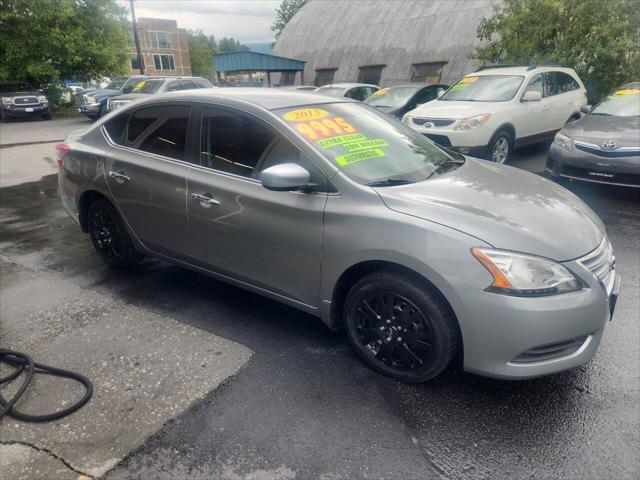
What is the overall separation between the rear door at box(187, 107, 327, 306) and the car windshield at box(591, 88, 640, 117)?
20.1 ft

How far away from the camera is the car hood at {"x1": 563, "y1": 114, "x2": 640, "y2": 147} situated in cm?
581

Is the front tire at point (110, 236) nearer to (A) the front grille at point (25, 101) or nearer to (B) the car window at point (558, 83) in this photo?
(B) the car window at point (558, 83)

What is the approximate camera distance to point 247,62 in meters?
24.3

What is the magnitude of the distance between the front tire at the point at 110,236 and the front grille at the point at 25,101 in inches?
742

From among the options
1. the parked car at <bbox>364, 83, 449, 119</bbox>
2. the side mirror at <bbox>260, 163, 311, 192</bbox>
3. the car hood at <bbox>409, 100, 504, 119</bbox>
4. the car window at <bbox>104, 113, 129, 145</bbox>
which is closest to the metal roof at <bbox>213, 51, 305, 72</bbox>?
the parked car at <bbox>364, 83, 449, 119</bbox>

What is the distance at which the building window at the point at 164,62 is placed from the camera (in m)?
70.5

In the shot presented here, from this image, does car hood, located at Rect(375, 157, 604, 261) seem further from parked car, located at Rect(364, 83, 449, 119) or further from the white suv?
parked car, located at Rect(364, 83, 449, 119)

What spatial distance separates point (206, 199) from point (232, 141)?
1.45ft

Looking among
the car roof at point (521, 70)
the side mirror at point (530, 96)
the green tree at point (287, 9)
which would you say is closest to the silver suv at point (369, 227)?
the side mirror at point (530, 96)

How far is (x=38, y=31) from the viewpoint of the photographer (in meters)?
21.0

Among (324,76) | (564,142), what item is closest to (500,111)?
(564,142)

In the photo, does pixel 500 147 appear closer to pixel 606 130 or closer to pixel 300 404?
pixel 606 130

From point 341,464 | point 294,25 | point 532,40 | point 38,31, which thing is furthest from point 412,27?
point 341,464

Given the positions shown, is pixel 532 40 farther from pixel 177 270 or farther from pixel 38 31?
pixel 38 31
